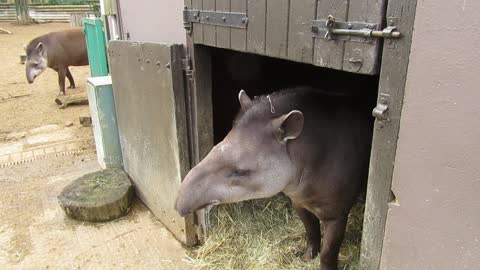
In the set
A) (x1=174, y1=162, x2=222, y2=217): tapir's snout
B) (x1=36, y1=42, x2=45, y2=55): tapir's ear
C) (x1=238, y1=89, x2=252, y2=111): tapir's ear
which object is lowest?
(x1=36, y1=42, x2=45, y2=55): tapir's ear

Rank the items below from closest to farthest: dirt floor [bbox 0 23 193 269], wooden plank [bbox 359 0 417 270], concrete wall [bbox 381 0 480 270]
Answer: concrete wall [bbox 381 0 480 270] < wooden plank [bbox 359 0 417 270] < dirt floor [bbox 0 23 193 269]

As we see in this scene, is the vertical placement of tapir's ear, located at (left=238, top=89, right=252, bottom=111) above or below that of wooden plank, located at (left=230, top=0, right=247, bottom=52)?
below

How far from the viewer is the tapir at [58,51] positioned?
9719 mm

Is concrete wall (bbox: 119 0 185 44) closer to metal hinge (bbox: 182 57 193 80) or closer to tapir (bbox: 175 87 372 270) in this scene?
metal hinge (bbox: 182 57 193 80)

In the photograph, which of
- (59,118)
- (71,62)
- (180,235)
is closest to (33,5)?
(71,62)

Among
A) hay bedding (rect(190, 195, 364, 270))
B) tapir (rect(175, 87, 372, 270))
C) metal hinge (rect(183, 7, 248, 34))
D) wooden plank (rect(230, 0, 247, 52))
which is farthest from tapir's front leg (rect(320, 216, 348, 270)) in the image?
metal hinge (rect(183, 7, 248, 34))

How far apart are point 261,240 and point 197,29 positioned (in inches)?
70.2

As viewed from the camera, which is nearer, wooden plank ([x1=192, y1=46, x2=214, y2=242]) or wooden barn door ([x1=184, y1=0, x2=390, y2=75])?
wooden barn door ([x1=184, y1=0, x2=390, y2=75])

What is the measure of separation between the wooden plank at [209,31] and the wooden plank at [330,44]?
3.13 feet

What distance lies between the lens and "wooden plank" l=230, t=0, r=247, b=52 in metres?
2.41

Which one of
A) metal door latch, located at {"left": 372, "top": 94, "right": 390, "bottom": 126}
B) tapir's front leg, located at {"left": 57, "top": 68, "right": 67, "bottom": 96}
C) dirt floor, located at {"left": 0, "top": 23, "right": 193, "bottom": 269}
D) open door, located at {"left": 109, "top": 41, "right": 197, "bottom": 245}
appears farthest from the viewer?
tapir's front leg, located at {"left": 57, "top": 68, "right": 67, "bottom": 96}

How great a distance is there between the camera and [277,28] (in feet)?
7.17

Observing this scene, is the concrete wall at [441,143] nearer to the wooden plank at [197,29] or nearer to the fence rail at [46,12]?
the wooden plank at [197,29]

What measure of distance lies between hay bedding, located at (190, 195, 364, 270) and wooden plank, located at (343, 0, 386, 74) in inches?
70.3
